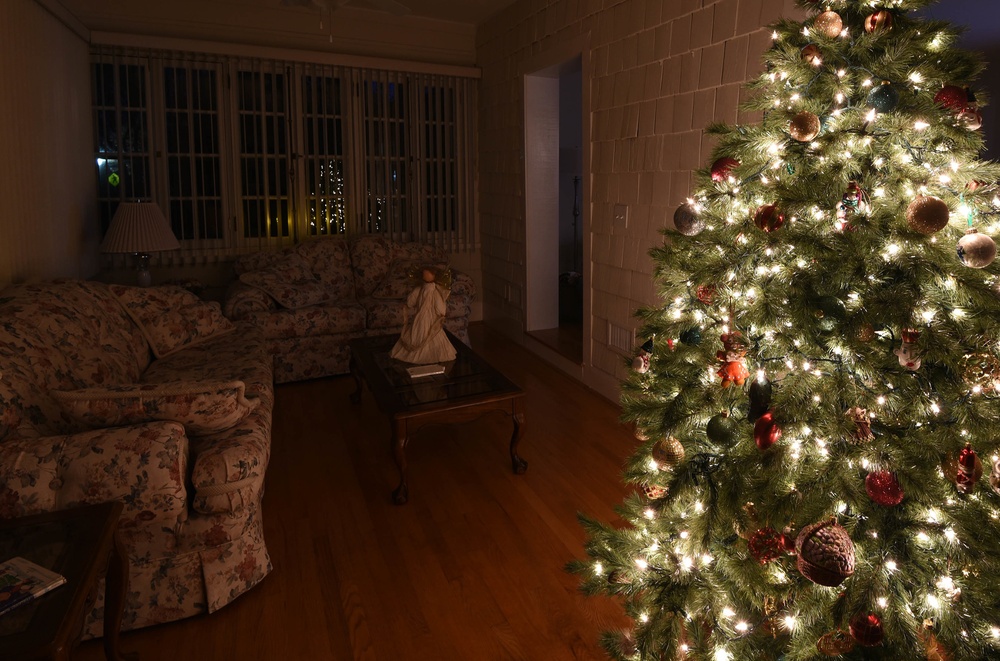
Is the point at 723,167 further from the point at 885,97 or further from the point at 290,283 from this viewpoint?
the point at 290,283

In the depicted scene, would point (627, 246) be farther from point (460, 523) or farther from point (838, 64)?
point (838, 64)

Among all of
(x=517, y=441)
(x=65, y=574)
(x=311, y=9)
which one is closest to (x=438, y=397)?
(x=517, y=441)

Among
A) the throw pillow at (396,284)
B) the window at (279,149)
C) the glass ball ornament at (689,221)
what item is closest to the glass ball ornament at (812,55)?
the glass ball ornament at (689,221)

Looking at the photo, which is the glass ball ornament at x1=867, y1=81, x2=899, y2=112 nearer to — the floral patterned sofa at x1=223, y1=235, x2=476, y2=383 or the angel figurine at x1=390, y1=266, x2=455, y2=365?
the angel figurine at x1=390, y1=266, x2=455, y2=365

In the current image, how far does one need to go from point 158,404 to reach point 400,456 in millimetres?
1123

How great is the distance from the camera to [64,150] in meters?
4.42

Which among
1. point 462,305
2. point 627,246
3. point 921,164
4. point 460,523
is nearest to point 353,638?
point 460,523

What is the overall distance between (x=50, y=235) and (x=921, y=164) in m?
4.60

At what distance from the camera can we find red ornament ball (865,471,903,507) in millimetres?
1308

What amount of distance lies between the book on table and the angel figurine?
7.21ft

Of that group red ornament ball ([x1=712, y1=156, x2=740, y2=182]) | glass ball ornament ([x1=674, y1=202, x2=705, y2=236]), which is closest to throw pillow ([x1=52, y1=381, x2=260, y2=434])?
glass ball ornament ([x1=674, y1=202, x2=705, y2=236])

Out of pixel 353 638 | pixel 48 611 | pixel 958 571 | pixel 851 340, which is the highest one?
pixel 851 340

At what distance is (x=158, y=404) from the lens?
2229 millimetres

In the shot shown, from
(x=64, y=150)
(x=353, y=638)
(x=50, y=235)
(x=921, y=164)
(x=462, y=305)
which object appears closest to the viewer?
(x=921, y=164)
